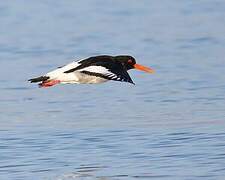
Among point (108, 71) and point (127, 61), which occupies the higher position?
point (108, 71)

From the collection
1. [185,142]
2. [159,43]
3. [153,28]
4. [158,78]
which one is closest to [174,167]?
[185,142]

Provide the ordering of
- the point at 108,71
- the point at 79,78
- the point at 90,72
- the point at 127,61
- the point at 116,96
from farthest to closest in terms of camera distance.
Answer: the point at 116,96 → the point at 127,61 → the point at 79,78 → the point at 90,72 → the point at 108,71

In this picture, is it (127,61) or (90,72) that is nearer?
(90,72)

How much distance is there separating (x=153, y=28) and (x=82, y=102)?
428 cm

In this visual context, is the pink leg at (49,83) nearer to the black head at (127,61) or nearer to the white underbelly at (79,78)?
the white underbelly at (79,78)

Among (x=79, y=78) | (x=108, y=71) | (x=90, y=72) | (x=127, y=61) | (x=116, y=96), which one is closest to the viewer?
(x=108, y=71)

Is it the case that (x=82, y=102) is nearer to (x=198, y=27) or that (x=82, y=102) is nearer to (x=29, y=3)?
(x=198, y=27)

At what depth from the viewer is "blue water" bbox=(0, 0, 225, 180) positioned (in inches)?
358

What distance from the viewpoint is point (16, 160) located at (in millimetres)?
9250

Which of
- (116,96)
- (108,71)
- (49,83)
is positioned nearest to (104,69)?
(108,71)

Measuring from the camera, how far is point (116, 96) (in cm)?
1184

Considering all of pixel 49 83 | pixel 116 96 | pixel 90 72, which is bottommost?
pixel 116 96

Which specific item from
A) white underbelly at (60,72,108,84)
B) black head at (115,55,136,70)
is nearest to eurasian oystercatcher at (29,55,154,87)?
white underbelly at (60,72,108,84)

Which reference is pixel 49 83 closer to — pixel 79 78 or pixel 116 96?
pixel 79 78
